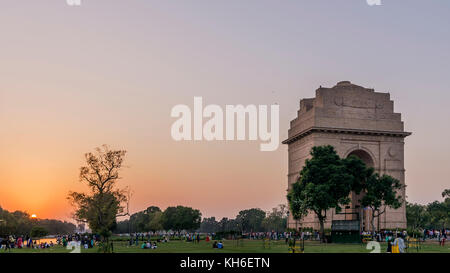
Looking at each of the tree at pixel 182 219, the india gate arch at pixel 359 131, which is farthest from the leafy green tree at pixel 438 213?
the tree at pixel 182 219

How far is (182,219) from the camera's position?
121 metres

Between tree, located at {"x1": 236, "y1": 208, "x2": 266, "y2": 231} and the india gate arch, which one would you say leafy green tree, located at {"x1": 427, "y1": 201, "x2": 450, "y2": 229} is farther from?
tree, located at {"x1": 236, "y1": 208, "x2": 266, "y2": 231}

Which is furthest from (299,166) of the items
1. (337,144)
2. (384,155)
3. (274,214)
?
(274,214)

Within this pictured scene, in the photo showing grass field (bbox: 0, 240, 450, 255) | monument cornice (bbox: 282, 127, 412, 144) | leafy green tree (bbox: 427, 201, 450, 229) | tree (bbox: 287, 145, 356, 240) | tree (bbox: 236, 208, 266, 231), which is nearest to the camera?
grass field (bbox: 0, 240, 450, 255)

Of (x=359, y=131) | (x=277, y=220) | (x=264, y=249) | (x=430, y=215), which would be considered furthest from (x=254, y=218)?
(x=264, y=249)

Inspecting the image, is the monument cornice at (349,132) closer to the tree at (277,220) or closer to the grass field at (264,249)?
the grass field at (264,249)

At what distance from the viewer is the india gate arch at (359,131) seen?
6550 centimetres

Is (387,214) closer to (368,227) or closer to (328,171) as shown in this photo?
(368,227)

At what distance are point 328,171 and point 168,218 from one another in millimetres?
80462

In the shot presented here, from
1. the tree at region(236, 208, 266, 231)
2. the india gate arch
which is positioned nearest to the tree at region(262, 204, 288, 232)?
the tree at region(236, 208, 266, 231)

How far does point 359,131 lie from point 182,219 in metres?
64.5

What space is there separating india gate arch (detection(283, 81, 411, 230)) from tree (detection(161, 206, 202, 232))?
179 ft

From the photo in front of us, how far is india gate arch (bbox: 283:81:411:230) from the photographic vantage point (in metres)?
65.5
